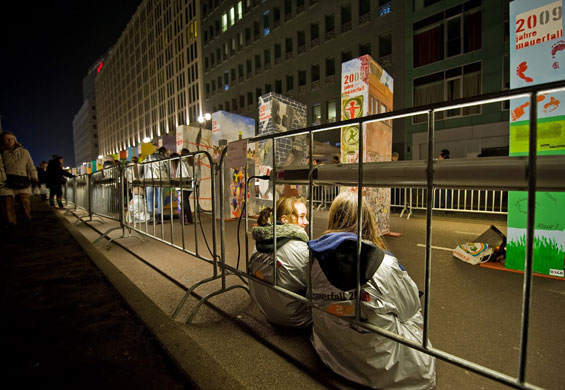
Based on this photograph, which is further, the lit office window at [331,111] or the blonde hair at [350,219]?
the lit office window at [331,111]

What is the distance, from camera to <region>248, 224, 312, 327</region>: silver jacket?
7.29ft

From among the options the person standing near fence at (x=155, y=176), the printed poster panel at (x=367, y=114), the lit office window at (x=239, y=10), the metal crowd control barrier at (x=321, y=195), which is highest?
the lit office window at (x=239, y=10)

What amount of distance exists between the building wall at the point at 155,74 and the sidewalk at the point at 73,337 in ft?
134

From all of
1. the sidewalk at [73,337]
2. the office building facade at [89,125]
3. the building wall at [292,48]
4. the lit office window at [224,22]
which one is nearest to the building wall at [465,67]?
the building wall at [292,48]

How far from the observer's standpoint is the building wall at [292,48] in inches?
799

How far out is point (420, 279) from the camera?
11.3ft

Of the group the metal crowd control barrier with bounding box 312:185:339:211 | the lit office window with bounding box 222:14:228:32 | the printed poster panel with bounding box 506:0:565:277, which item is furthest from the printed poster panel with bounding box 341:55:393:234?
the lit office window with bounding box 222:14:228:32

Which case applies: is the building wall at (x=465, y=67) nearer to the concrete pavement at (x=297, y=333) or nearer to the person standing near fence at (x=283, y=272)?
the concrete pavement at (x=297, y=333)

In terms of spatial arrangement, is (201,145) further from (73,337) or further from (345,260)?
(345,260)

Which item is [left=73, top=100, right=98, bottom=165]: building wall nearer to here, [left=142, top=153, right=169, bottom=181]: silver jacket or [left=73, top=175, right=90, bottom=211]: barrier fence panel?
[left=73, top=175, right=90, bottom=211]: barrier fence panel

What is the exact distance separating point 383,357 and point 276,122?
7.31 metres

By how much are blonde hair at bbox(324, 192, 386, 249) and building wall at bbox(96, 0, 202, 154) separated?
42591 millimetres

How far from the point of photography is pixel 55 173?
11.4 metres

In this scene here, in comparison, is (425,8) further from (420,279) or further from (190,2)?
(190,2)
